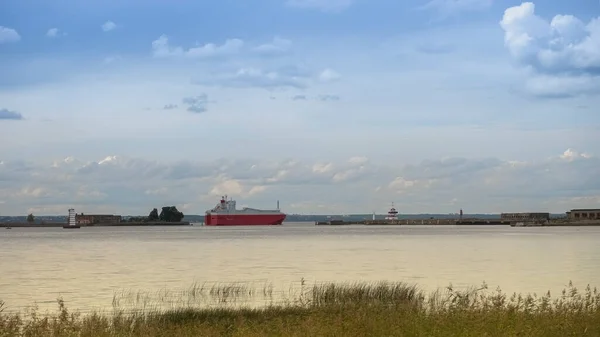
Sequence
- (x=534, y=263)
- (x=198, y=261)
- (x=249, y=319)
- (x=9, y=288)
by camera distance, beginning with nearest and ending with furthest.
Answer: (x=249, y=319) < (x=9, y=288) < (x=534, y=263) < (x=198, y=261)

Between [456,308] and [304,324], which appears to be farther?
[456,308]

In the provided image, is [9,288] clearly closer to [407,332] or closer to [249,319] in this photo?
[249,319]

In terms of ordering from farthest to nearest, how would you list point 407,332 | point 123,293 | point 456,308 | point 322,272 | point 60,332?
point 322,272
point 123,293
point 456,308
point 60,332
point 407,332

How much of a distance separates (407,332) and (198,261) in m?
60.1

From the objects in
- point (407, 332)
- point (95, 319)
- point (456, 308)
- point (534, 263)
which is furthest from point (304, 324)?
point (534, 263)

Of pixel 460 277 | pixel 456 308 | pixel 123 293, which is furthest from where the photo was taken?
pixel 460 277

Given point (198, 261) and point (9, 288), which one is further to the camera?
point (198, 261)

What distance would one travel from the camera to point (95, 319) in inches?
952

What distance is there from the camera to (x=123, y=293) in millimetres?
43656

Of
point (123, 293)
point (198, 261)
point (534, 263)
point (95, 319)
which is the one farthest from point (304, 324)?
point (198, 261)

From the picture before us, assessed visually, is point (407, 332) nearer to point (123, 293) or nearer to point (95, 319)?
point (95, 319)

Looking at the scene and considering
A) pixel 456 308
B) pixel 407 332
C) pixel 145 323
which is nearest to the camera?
pixel 407 332

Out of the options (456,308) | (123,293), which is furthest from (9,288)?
(456,308)

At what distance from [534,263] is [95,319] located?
5067 centimetres
